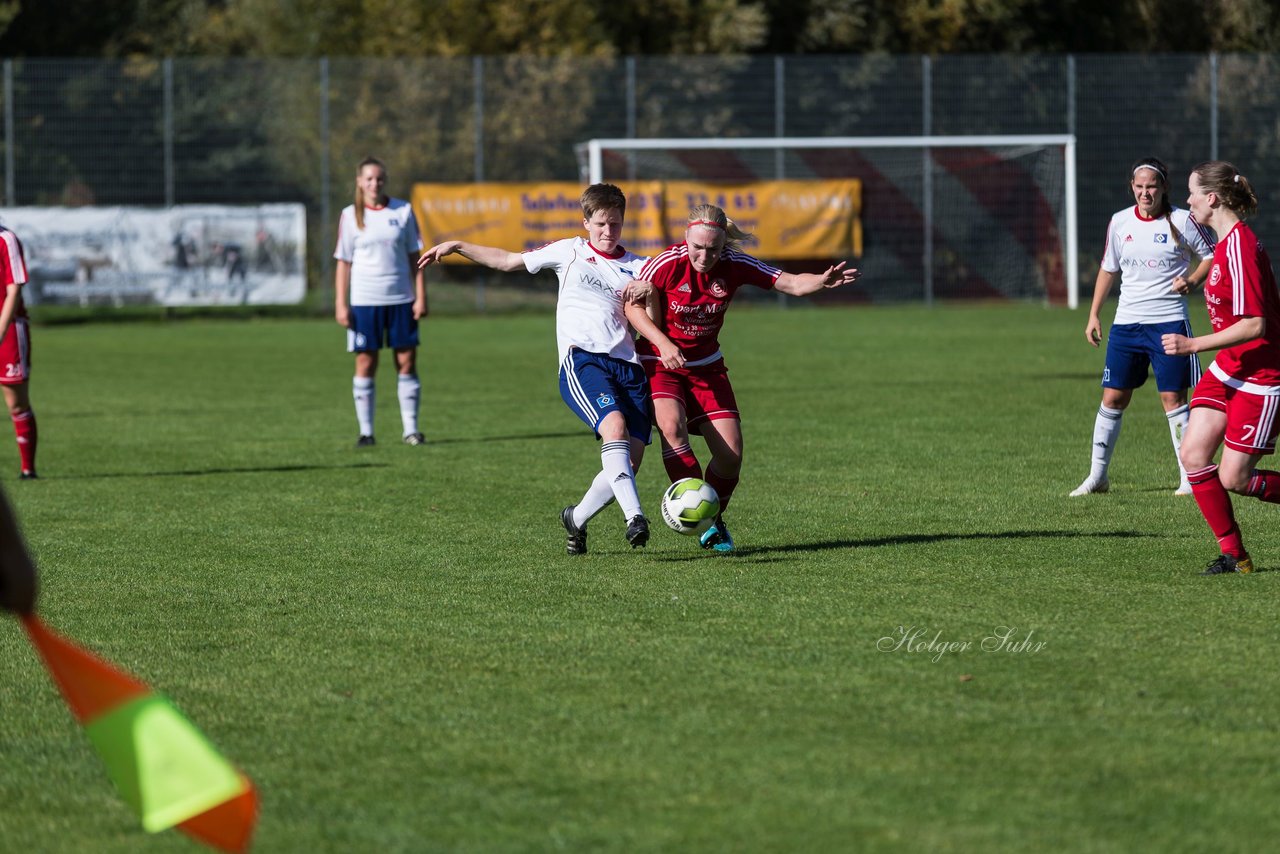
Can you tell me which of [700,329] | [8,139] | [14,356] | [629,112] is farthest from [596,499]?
[8,139]

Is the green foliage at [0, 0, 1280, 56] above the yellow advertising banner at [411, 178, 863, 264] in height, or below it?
above

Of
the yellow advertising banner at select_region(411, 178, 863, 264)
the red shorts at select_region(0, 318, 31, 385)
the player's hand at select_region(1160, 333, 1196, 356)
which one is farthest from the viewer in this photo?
the yellow advertising banner at select_region(411, 178, 863, 264)

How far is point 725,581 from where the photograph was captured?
7.16 m

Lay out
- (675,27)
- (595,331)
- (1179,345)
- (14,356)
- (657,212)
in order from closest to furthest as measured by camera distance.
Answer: (1179,345) < (595,331) < (14,356) < (657,212) < (675,27)

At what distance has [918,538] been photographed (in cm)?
820

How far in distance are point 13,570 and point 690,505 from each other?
4.28m

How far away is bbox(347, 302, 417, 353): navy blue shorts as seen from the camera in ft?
42.8

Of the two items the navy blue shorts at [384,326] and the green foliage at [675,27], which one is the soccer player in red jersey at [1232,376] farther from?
the green foliage at [675,27]

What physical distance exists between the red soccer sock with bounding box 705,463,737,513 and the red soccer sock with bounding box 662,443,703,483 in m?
0.08

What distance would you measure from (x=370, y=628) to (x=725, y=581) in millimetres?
1578

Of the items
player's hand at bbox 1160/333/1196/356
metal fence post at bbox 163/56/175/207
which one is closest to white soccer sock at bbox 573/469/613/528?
player's hand at bbox 1160/333/1196/356

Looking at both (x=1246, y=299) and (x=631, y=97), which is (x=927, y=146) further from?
(x=1246, y=299)

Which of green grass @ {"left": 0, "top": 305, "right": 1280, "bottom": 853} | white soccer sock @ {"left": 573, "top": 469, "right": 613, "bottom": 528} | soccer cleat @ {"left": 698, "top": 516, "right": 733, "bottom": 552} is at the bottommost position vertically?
green grass @ {"left": 0, "top": 305, "right": 1280, "bottom": 853}

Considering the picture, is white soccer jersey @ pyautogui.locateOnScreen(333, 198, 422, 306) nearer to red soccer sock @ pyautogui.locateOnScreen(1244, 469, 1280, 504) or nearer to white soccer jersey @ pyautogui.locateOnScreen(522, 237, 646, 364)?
white soccer jersey @ pyautogui.locateOnScreen(522, 237, 646, 364)
